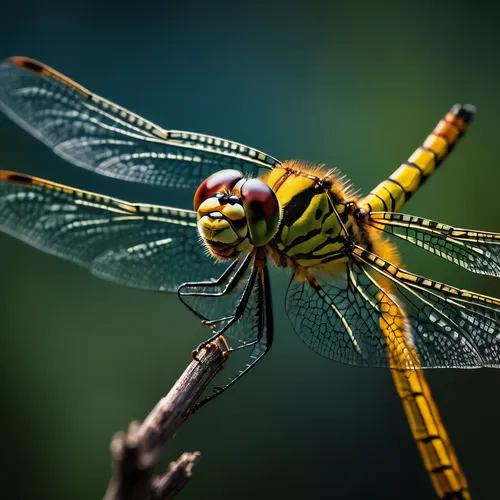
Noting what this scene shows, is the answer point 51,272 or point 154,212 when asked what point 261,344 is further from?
point 51,272

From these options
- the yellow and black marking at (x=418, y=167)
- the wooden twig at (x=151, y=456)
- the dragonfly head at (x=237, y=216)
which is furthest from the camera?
the yellow and black marking at (x=418, y=167)

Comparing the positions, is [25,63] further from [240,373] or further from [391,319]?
[391,319]

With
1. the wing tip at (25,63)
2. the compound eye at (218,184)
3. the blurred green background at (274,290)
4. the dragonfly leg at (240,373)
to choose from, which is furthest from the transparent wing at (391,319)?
the wing tip at (25,63)

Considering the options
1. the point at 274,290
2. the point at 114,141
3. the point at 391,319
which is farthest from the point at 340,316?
the point at 274,290

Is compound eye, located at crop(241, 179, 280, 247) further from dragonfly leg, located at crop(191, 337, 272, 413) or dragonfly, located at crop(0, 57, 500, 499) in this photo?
dragonfly leg, located at crop(191, 337, 272, 413)

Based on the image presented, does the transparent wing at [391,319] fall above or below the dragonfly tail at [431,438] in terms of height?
above

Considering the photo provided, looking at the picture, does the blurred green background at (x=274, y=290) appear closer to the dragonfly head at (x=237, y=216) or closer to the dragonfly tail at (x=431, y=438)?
the dragonfly tail at (x=431, y=438)

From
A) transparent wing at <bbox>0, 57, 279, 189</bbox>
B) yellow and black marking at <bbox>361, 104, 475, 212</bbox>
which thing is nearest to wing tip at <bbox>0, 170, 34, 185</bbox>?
transparent wing at <bbox>0, 57, 279, 189</bbox>
